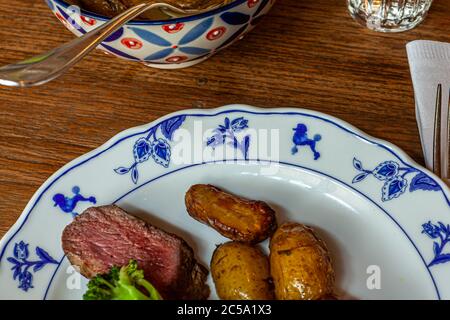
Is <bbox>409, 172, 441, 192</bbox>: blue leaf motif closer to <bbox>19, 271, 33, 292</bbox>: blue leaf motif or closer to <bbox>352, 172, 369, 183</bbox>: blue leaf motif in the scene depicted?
<bbox>352, 172, 369, 183</bbox>: blue leaf motif

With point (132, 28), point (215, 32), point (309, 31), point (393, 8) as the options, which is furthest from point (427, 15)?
point (132, 28)

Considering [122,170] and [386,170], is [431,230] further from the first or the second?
[122,170]

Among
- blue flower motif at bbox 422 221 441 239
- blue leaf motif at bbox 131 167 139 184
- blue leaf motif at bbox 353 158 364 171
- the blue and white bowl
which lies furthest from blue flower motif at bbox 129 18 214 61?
blue flower motif at bbox 422 221 441 239

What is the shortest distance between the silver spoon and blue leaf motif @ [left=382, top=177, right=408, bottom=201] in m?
0.50

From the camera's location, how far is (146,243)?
974mm

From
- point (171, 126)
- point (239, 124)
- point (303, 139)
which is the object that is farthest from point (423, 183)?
point (171, 126)

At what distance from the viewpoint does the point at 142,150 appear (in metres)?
1.08

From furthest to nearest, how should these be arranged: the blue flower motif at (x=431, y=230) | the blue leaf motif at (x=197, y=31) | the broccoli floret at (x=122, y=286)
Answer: the blue leaf motif at (x=197, y=31) → the blue flower motif at (x=431, y=230) → the broccoli floret at (x=122, y=286)

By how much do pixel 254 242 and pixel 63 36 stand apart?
69 cm

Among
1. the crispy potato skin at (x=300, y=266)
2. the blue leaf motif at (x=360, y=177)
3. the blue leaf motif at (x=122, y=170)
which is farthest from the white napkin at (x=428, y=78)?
the blue leaf motif at (x=122, y=170)

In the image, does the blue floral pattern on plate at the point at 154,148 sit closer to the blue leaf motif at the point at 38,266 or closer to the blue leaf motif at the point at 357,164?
the blue leaf motif at the point at 38,266

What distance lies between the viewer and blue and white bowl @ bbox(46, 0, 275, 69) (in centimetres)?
105

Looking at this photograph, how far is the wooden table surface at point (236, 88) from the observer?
3.78ft

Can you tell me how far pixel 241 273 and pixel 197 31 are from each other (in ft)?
1.38
